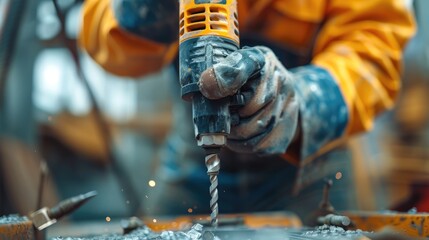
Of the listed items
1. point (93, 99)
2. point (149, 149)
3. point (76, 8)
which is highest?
point (76, 8)

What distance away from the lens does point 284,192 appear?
4.65 feet

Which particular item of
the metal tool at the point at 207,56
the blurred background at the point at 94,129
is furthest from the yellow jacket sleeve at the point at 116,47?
the metal tool at the point at 207,56

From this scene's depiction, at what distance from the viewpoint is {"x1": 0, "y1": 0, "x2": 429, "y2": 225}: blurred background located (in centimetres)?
195

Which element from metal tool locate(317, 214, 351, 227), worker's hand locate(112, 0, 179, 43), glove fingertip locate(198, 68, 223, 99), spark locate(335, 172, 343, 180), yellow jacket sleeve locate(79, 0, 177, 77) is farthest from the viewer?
spark locate(335, 172, 343, 180)

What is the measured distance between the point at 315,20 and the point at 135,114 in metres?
2.41

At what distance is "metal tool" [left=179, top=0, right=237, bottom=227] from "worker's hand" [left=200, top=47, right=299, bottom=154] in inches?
0.7

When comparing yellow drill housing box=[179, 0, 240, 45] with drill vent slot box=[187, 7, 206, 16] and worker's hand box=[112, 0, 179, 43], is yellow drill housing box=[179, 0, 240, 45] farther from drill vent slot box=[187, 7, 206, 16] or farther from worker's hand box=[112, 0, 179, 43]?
worker's hand box=[112, 0, 179, 43]

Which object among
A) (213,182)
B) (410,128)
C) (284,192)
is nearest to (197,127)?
(213,182)

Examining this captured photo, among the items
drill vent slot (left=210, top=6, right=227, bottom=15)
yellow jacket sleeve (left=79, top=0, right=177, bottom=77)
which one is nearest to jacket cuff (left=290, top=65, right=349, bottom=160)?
drill vent slot (left=210, top=6, right=227, bottom=15)

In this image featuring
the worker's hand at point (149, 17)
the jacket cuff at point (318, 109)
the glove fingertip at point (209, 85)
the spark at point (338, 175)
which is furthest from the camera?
the spark at point (338, 175)

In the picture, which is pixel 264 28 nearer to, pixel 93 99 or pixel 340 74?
pixel 340 74

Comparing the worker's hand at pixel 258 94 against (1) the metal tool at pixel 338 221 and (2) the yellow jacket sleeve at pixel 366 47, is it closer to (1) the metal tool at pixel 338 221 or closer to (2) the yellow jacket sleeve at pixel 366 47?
(1) the metal tool at pixel 338 221

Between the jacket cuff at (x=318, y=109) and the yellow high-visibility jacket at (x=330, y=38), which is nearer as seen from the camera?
the jacket cuff at (x=318, y=109)

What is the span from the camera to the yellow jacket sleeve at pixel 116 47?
120 centimetres
